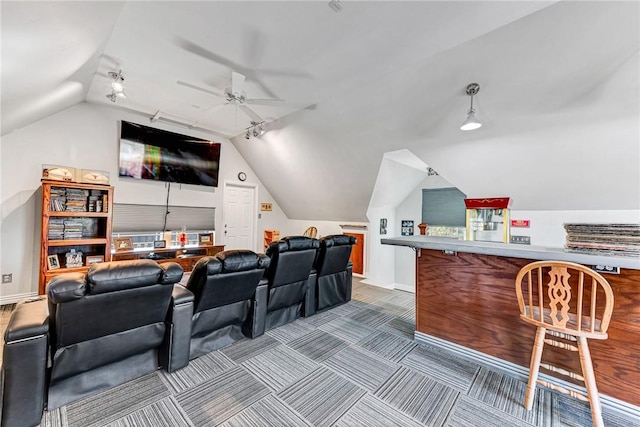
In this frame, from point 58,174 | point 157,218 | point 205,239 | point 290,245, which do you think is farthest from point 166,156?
point 290,245

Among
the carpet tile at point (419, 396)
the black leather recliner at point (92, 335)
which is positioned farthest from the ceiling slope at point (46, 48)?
the carpet tile at point (419, 396)

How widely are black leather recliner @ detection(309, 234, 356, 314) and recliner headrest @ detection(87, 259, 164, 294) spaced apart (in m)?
2.00

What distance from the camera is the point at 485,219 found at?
13.8ft

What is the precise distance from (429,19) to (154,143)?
16.3 feet

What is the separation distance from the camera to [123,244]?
467cm

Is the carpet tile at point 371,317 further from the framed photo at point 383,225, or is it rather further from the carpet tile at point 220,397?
the framed photo at point 383,225

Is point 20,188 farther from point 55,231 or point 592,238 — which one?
point 592,238

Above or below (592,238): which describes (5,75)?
above

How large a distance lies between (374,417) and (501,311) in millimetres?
1484

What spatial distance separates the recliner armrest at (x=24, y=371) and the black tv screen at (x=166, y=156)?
386 cm

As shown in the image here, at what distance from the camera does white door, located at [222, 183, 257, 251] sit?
6391 millimetres

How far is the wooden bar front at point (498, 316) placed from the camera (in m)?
1.85

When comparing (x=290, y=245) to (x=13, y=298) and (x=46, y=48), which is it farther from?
(x=13, y=298)

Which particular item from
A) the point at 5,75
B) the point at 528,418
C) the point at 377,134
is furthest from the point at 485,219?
the point at 5,75
